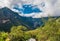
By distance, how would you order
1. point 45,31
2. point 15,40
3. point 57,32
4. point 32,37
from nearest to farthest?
point 57,32, point 45,31, point 15,40, point 32,37

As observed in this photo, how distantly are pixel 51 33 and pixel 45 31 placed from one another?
400 cm

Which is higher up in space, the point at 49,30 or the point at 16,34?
the point at 49,30

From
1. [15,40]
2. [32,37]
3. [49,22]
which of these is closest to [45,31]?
[49,22]

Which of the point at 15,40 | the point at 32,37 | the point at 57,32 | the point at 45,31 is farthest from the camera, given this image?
the point at 32,37

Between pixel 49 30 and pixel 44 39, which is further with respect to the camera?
pixel 44 39

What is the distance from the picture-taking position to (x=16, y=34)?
69.4 meters

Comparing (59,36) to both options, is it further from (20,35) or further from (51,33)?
(20,35)

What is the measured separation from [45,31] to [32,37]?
18502 millimetres

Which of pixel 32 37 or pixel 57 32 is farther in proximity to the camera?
pixel 32 37

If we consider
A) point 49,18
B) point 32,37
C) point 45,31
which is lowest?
point 32,37

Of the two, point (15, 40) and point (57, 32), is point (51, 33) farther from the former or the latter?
point (15, 40)

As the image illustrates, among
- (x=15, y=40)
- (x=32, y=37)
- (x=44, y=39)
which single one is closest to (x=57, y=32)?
(x=44, y=39)

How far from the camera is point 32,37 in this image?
76.6 meters

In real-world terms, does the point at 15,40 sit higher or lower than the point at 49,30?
lower
